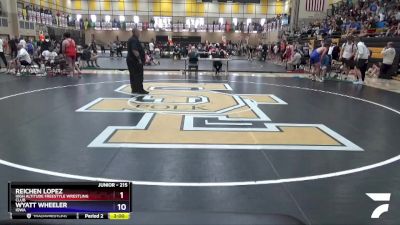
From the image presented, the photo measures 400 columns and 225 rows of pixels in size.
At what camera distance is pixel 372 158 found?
195 inches

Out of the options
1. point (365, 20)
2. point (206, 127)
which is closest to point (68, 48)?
point (206, 127)

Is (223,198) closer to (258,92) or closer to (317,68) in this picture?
(258,92)

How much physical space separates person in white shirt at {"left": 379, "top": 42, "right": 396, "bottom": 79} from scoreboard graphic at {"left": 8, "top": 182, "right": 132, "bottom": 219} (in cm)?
1538

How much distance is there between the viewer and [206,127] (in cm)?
666

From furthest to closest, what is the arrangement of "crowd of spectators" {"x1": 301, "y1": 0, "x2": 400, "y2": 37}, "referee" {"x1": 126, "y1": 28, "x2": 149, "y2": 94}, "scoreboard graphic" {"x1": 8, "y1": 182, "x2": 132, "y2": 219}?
"crowd of spectators" {"x1": 301, "y1": 0, "x2": 400, "y2": 37}, "referee" {"x1": 126, "y1": 28, "x2": 149, "y2": 94}, "scoreboard graphic" {"x1": 8, "y1": 182, "x2": 132, "y2": 219}

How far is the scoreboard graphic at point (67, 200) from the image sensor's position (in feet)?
5.98

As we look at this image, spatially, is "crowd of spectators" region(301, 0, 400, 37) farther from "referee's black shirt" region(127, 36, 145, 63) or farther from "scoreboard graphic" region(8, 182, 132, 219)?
"scoreboard graphic" region(8, 182, 132, 219)

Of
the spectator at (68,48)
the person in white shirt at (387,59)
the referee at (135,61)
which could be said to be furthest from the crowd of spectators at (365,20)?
the spectator at (68,48)

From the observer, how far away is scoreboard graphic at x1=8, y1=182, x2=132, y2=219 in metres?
1.82

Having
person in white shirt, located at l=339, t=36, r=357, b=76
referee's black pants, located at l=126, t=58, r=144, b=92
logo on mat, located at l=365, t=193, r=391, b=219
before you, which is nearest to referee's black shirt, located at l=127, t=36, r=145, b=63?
referee's black pants, located at l=126, t=58, r=144, b=92

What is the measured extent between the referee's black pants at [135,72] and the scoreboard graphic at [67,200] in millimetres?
8919

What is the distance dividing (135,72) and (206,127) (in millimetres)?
4631

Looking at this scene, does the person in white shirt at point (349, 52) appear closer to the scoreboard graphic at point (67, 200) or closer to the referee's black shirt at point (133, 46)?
the referee's black shirt at point (133, 46)

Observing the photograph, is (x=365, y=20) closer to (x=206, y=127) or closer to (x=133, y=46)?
(x=133, y=46)
